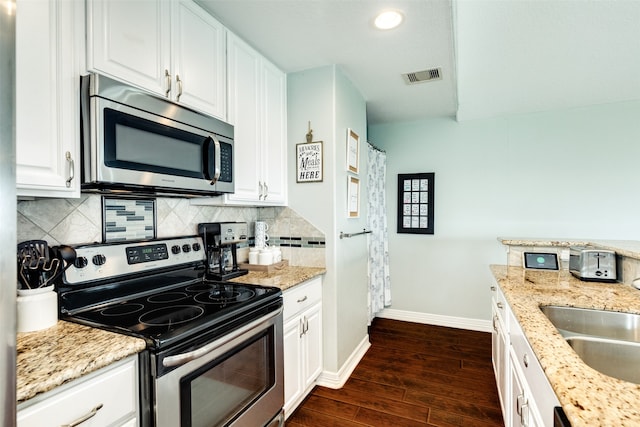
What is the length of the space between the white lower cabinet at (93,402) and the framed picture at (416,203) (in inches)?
128

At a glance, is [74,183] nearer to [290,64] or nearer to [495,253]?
[290,64]

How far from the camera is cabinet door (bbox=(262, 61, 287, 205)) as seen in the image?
2203 mm

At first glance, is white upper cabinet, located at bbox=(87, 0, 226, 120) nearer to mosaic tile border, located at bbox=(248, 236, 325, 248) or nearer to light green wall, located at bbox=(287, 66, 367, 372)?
light green wall, located at bbox=(287, 66, 367, 372)

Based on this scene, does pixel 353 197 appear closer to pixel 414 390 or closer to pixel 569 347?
pixel 414 390

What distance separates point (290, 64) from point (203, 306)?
69.2 inches

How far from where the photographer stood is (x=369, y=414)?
2.03 m

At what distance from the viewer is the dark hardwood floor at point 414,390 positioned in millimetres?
1987

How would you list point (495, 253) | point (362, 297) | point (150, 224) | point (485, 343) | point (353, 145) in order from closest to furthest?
point (150, 224)
point (353, 145)
point (362, 297)
point (485, 343)
point (495, 253)

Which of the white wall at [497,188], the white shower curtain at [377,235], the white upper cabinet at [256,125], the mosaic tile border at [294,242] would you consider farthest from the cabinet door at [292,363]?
the white wall at [497,188]

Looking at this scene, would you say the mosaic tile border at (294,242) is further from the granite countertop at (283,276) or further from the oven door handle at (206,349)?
the oven door handle at (206,349)

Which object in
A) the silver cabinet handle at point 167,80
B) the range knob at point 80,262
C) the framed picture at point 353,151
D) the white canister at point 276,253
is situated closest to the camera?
the range knob at point 80,262

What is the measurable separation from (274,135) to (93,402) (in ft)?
5.94

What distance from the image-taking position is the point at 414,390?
90.4 inches

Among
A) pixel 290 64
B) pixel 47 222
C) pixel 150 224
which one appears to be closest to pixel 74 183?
pixel 47 222
